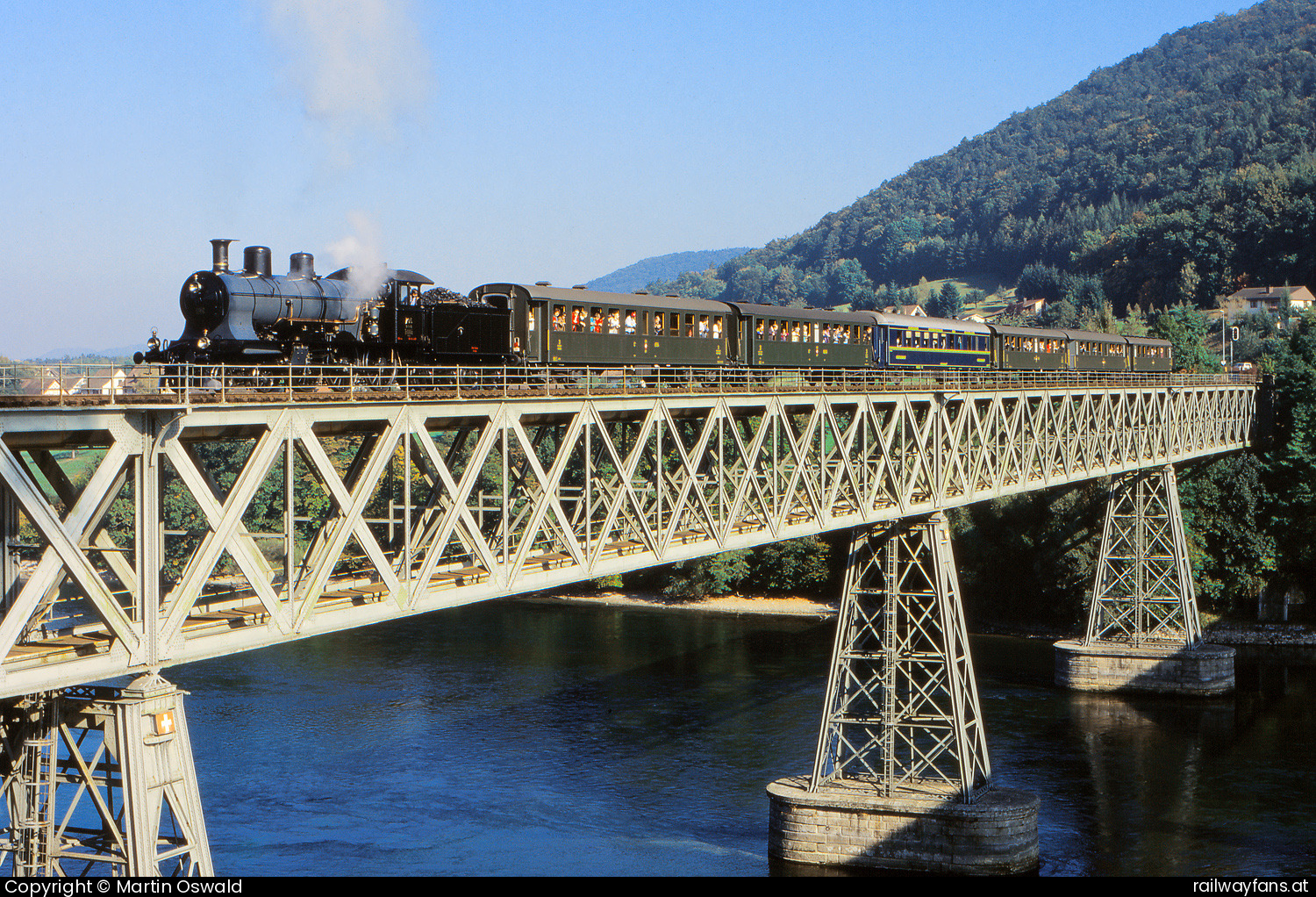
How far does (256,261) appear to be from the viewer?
31.6 metres

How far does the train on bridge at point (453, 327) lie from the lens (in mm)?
29766

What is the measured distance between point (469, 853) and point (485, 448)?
17.9m

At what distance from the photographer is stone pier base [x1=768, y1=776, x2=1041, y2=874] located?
35188mm

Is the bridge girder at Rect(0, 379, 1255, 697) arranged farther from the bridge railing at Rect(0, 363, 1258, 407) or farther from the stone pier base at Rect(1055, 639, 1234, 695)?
the stone pier base at Rect(1055, 639, 1234, 695)

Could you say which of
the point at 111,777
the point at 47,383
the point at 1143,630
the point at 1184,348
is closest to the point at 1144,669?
the point at 1143,630

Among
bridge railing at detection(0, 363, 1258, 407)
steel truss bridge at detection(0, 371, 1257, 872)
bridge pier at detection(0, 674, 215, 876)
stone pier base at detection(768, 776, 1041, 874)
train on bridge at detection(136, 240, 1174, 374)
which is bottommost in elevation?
stone pier base at detection(768, 776, 1041, 874)

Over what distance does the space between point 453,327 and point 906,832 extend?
18776mm

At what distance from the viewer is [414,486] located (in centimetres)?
8388

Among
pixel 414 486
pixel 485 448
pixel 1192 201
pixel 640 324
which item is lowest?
pixel 414 486

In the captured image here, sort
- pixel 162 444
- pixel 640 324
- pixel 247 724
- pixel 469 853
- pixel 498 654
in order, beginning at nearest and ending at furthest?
pixel 162 444, pixel 469 853, pixel 640 324, pixel 247 724, pixel 498 654

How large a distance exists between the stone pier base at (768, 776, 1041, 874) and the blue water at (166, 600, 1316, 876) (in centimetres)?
163

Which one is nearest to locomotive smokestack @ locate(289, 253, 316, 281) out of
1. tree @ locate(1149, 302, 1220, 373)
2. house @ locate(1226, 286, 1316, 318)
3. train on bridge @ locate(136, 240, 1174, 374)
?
train on bridge @ locate(136, 240, 1174, 374)

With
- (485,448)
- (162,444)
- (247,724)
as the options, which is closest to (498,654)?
(247,724)

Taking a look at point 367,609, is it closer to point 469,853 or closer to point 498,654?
point 469,853
